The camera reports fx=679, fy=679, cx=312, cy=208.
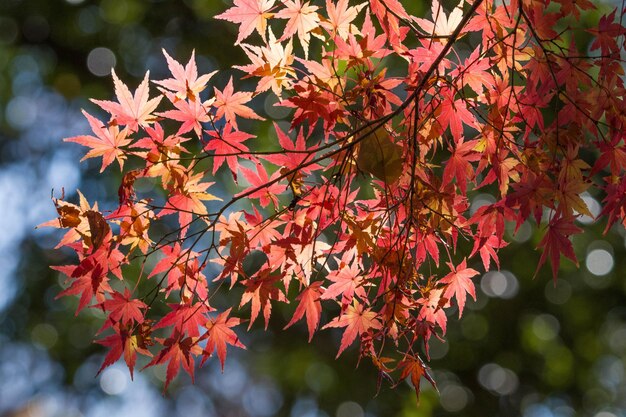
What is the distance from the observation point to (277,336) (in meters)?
5.36

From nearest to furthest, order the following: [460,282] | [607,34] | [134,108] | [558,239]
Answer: [558,239] < [607,34] < [134,108] < [460,282]

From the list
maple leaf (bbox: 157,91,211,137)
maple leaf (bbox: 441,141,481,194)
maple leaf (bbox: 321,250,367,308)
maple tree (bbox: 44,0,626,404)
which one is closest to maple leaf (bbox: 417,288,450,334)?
maple tree (bbox: 44,0,626,404)

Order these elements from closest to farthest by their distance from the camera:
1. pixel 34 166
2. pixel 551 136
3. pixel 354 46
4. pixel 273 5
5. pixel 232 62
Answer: pixel 551 136, pixel 354 46, pixel 273 5, pixel 232 62, pixel 34 166

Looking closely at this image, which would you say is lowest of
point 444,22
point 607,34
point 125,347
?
point 125,347

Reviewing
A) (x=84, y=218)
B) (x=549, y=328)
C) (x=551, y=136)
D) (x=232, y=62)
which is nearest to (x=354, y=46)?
(x=551, y=136)

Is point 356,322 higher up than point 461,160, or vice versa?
point 461,160

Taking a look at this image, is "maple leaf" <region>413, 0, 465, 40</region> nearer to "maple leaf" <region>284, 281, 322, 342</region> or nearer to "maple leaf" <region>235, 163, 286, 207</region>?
"maple leaf" <region>235, 163, 286, 207</region>

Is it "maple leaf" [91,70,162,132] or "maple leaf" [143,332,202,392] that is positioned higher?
"maple leaf" [91,70,162,132]

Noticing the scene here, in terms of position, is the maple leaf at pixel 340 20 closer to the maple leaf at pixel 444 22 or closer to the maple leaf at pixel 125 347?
the maple leaf at pixel 444 22

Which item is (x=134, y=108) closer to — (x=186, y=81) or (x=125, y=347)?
(x=186, y=81)

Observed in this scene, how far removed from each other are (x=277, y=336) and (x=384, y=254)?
4.09 metres

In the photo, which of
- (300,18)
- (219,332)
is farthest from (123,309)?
(300,18)

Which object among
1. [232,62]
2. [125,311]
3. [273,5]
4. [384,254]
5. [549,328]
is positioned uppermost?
[273,5]

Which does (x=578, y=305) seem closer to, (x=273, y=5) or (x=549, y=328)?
(x=549, y=328)
